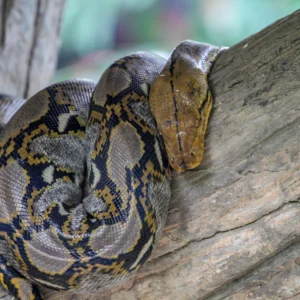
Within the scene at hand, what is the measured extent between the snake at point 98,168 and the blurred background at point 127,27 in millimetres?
3540

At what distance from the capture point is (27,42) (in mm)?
3428

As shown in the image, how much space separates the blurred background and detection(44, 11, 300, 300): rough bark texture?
3663mm

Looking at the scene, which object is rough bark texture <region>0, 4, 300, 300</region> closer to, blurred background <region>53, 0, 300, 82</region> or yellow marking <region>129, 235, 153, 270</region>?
yellow marking <region>129, 235, 153, 270</region>

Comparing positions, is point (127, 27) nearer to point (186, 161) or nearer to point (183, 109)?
point (183, 109)

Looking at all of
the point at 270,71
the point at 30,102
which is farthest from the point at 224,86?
the point at 30,102

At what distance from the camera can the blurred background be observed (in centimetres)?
557

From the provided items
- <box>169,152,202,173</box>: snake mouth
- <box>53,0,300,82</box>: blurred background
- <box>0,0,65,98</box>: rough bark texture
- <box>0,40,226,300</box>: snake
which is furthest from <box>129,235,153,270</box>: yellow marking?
<box>53,0,300,82</box>: blurred background

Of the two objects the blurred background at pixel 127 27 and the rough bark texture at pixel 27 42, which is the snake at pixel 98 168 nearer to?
the rough bark texture at pixel 27 42

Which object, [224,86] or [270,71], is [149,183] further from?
[270,71]

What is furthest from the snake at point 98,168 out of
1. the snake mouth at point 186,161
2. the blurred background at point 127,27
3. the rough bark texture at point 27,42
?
the blurred background at point 127,27

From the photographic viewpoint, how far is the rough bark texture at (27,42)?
3.27 metres

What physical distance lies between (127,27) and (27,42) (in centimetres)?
298

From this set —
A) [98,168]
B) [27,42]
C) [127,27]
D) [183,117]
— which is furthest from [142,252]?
[127,27]

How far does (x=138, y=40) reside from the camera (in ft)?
20.2
